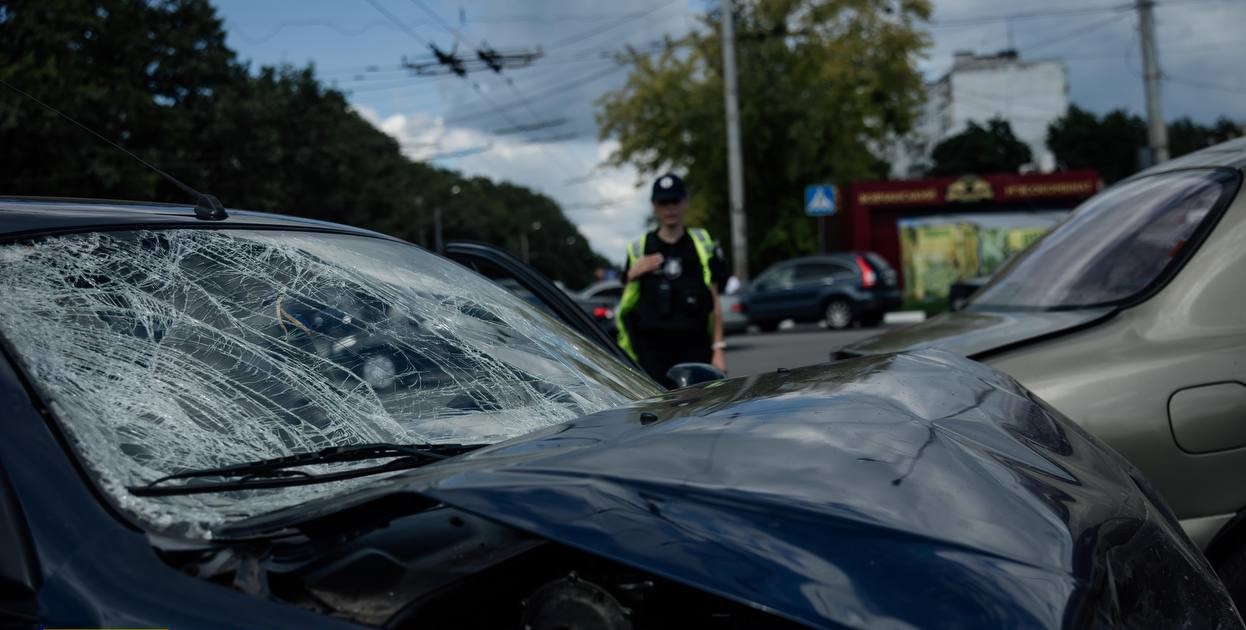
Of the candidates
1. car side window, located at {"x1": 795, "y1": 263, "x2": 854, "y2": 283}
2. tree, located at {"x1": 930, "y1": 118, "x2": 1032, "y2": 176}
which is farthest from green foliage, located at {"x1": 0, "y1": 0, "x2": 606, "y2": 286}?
tree, located at {"x1": 930, "y1": 118, "x2": 1032, "y2": 176}

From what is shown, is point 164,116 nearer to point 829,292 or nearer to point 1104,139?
point 829,292

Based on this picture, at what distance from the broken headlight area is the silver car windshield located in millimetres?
2326

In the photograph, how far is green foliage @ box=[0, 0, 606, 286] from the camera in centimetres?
2609

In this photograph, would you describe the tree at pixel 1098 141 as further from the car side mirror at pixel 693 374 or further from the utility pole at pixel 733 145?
the car side mirror at pixel 693 374

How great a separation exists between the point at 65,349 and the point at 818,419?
3.81 feet

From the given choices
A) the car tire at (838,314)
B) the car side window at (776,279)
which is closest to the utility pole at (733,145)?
the car side window at (776,279)

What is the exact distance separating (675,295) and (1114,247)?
2.01 metres

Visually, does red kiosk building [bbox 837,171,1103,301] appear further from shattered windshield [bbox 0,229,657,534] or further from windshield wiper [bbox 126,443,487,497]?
windshield wiper [bbox 126,443,487,497]

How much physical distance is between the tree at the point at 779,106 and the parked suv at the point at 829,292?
43.8ft

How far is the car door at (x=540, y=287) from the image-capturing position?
3.32 metres

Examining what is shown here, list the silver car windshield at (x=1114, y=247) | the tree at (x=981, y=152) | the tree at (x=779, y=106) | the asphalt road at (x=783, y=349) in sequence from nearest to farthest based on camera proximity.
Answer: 1. the silver car windshield at (x=1114, y=247)
2. the asphalt road at (x=783, y=349)
3. the tree at (x=779, y=106)
4. the tree at (x=981, y=152)

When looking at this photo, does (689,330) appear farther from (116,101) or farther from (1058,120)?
(1058,120)

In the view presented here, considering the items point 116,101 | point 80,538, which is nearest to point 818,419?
point 80,538

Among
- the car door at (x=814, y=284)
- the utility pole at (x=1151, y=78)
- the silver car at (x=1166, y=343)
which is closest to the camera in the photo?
the silver car at (x=1166, y=343)
